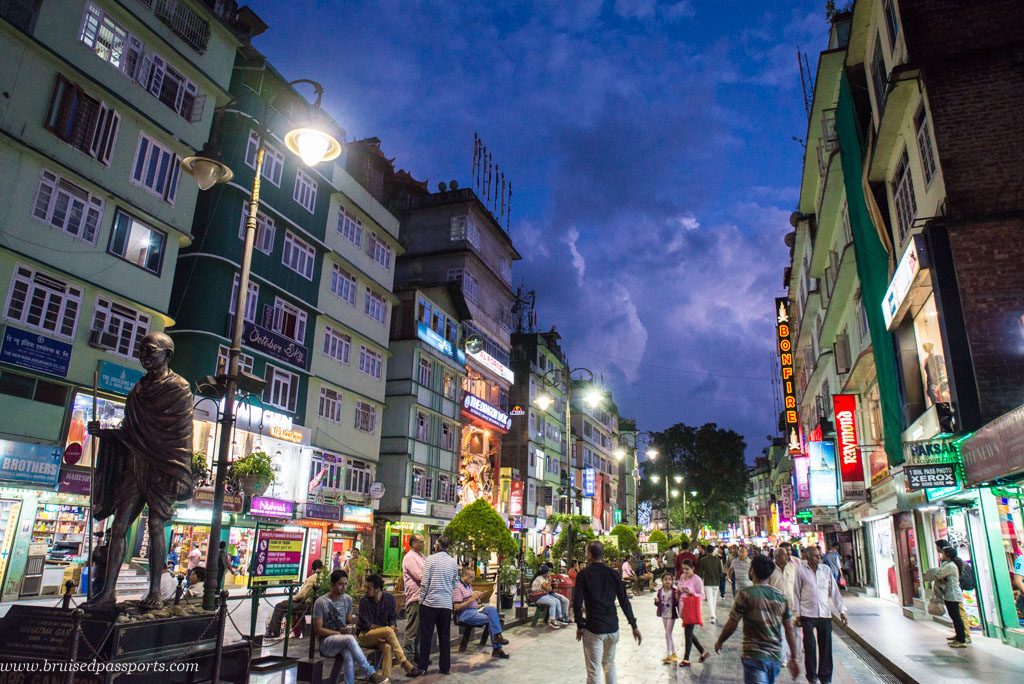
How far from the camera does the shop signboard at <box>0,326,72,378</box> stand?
15625 millimetres

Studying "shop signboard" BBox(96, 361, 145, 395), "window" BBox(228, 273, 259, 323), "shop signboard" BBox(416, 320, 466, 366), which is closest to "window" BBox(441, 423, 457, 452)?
"shop signboard" BBox(416, 320, 466, 366)

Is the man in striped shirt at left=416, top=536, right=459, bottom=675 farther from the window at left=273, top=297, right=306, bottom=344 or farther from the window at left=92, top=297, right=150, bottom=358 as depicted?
the window at left=273, top=297, right=306, bottom=344

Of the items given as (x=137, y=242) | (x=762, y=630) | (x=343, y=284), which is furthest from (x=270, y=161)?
(x=762, y=630)

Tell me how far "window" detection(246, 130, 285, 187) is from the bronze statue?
66.1ft

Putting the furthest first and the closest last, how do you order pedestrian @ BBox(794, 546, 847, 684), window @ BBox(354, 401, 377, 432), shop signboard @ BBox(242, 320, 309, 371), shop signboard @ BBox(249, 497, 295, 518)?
1. window @ BBox(354, 401, 377, 432)
2. shop signboard @ BBox(242, 320, 309, 371)
3. shop signboard @ BBox(249, 497, 295, 518)
4. pedestrian @ BBox(794, 546, 847, 684)

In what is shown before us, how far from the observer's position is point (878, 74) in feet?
60.4

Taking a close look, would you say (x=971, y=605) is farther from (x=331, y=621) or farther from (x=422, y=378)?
(x=422, y=378)

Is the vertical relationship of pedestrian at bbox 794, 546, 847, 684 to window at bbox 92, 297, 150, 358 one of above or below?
below

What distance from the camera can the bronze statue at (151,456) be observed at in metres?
6.75

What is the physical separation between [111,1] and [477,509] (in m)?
18.5

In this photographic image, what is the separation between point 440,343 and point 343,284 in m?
7.88

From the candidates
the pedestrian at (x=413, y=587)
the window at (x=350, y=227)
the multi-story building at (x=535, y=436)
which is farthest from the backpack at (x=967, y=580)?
the multi-story building at (x=535, y=436)

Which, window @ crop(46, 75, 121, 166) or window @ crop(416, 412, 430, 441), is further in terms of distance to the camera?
window @ crop(416, 412, 430, 441)

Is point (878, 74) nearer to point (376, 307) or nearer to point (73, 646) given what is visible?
point (73, 646)
